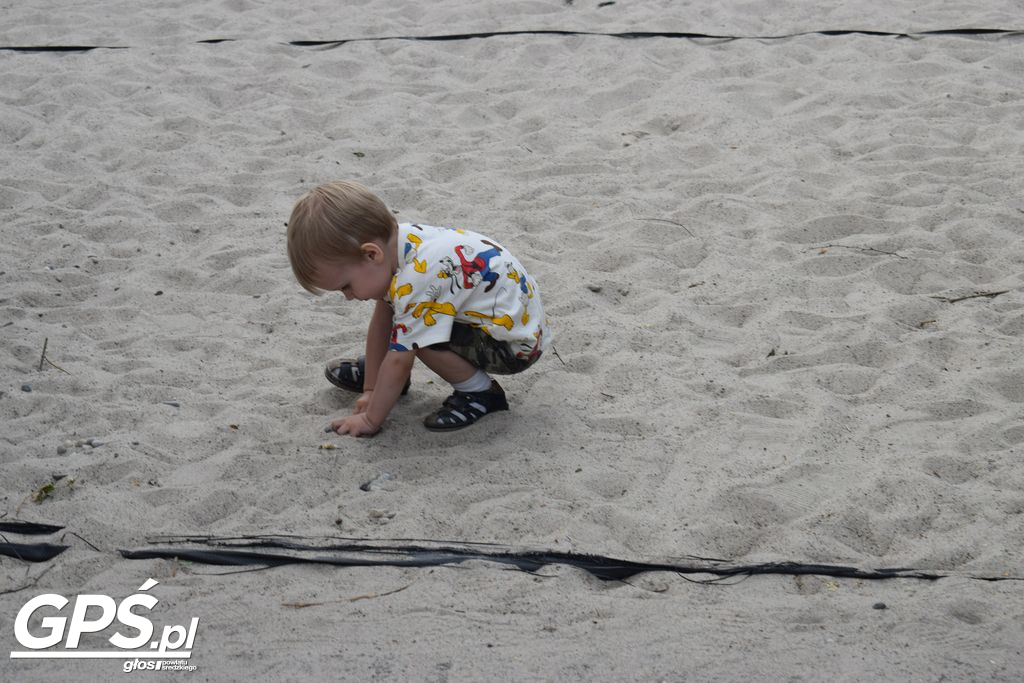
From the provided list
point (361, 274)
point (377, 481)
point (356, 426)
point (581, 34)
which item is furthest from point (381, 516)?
point (581, 34)

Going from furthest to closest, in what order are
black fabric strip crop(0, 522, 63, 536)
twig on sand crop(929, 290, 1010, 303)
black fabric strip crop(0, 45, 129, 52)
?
black fabric strip crop(0, 45, 129, 52) < twig on sand crop(929, 290, 1010, 303) < black fabric strip crop(0, 522, 63, 536)

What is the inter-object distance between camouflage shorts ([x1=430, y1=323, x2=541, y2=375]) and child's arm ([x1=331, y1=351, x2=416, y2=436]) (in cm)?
13

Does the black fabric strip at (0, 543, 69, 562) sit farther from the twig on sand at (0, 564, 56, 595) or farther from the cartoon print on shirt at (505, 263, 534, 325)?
the cartoon print on shirt at (505, 263, 534, 325)

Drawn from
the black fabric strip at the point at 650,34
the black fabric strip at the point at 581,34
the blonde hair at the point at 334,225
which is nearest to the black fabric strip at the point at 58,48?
the black fabric strip at the point at 581,34

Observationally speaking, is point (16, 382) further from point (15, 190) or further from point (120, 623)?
point (15, 190)

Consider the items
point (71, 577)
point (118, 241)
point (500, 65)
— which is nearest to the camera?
point (71, 577)

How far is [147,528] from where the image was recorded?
8.75ft

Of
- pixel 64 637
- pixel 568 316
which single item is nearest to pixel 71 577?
pixel 64 637

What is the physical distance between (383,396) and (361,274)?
344mm

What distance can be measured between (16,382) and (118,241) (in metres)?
1.03

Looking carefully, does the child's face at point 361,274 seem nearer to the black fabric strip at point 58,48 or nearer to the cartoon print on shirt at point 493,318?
the cartoon print on shirt at point 493,318

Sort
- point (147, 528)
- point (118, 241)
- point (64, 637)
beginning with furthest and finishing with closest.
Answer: point (118, 241)
point (147, 528)
point (64, 637)

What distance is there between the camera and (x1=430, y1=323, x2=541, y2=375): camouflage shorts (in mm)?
3025

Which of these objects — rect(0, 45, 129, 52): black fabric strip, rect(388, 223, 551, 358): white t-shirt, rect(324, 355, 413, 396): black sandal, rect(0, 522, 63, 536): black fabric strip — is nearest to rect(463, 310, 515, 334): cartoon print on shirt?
rect(388, 223, 551, 358): white t-shirt
